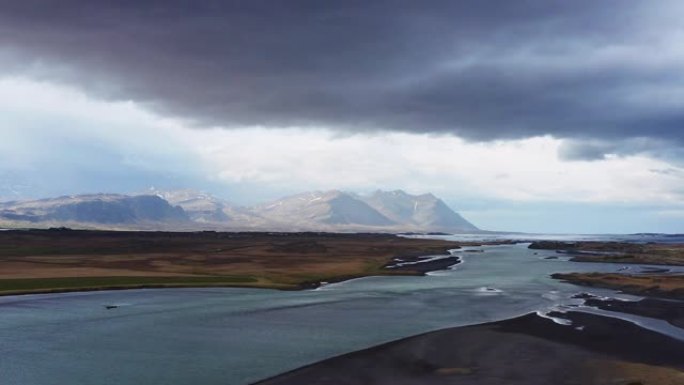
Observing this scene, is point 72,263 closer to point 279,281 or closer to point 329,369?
point 279,281

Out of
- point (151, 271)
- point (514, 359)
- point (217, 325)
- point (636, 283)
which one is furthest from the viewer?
point (151, 271)

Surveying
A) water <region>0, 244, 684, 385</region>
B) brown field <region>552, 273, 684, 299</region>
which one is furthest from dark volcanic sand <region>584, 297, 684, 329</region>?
brown field <region>552, 273, 684, 299</region>

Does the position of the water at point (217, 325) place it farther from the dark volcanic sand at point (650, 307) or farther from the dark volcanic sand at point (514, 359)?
the dark volcanic sand at point (650, 307)

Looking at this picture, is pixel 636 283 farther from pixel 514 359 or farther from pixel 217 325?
pixel 217 325

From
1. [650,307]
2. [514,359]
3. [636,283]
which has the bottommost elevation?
[514,359]

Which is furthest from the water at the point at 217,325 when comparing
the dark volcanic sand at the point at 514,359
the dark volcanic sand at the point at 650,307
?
the dark volcanic sand at the point at 650,307

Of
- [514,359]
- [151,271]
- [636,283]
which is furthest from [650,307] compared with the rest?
[151,271]

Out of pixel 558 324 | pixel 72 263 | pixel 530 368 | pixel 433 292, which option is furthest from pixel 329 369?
pixel 72 263
